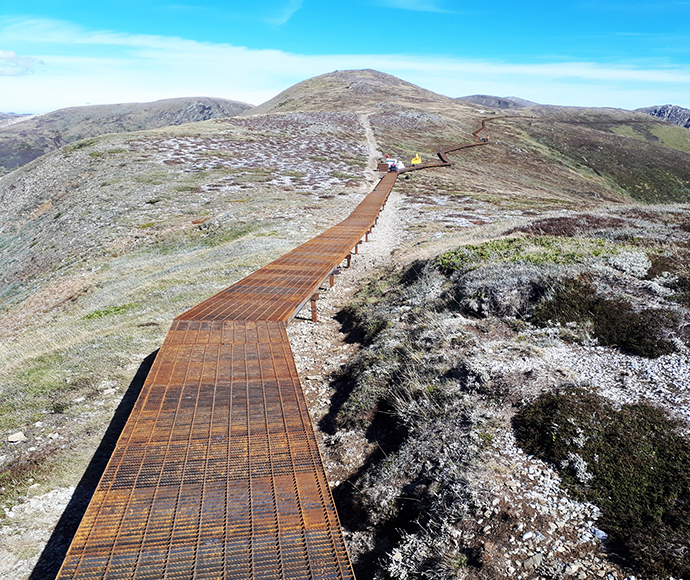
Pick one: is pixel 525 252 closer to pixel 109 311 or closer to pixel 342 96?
pixel 109 311

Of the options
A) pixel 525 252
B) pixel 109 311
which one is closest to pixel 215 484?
pixel 525 252

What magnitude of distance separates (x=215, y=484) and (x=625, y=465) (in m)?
4.89

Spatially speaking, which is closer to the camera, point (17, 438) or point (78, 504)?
point (78, 504)

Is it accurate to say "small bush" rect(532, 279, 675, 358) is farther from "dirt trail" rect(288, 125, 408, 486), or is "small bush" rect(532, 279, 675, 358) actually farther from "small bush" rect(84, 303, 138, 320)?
"small bush" rect(84, 303, 138, 320)

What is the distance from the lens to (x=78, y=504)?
19.8ft

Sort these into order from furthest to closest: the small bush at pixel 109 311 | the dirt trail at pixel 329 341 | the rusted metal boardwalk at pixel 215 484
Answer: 1. the small bush at pixel 109 311
2. the dirt trail at pixel 329 341
3. the rusted metal boardwalk at pixel 215 484

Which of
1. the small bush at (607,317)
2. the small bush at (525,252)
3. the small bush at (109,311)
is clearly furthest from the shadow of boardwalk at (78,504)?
the small bush at (525,252)

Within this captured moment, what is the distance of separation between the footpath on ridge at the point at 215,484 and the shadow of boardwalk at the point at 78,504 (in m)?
1.36

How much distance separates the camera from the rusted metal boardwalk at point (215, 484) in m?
3.95

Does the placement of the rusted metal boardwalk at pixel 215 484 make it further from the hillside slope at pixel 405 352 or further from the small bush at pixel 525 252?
the small bush at pixel 525 252

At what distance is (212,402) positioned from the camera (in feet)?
21.4

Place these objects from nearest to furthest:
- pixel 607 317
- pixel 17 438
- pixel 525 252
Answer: pixel 17 438, pixel 607 317, pixel 525 252

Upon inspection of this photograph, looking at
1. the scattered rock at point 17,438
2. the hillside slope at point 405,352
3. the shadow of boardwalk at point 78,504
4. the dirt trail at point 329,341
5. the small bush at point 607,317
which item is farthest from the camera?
the small bush at point 607,317

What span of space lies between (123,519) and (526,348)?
277 inches
